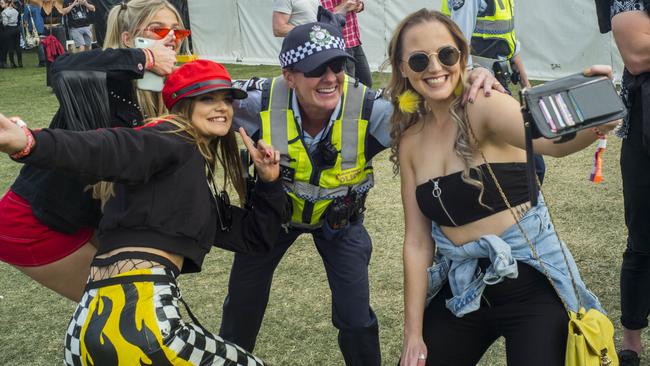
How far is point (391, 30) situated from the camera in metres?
13.0

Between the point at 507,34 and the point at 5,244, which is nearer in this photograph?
the point at 5,244

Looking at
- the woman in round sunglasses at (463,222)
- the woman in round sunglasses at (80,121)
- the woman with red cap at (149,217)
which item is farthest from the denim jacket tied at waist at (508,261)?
the woman in round sunglasses at (80,121)

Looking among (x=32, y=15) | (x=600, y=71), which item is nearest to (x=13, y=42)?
(x=32, y=15)

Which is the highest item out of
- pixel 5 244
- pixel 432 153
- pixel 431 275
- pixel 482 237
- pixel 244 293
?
pixel 432 153

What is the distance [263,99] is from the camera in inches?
131

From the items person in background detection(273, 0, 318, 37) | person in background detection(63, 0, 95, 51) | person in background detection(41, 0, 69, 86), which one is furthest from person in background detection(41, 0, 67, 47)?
person in background detection(273, 0, 318, 37)

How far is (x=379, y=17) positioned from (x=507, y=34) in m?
7.23

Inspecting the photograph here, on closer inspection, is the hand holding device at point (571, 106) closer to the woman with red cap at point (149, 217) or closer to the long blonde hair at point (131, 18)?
the woman with red cap at point (149, 217)

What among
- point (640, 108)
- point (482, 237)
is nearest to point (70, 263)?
point (482, 237)

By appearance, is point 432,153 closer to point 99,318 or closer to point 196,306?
point 99,318

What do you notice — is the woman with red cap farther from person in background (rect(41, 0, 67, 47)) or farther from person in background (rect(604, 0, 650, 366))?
person in background (rect(41, 0, 67, 47))

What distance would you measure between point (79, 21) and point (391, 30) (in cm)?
641

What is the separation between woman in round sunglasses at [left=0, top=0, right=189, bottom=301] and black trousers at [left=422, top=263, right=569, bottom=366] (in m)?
1.42

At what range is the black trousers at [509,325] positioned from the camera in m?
2.54
